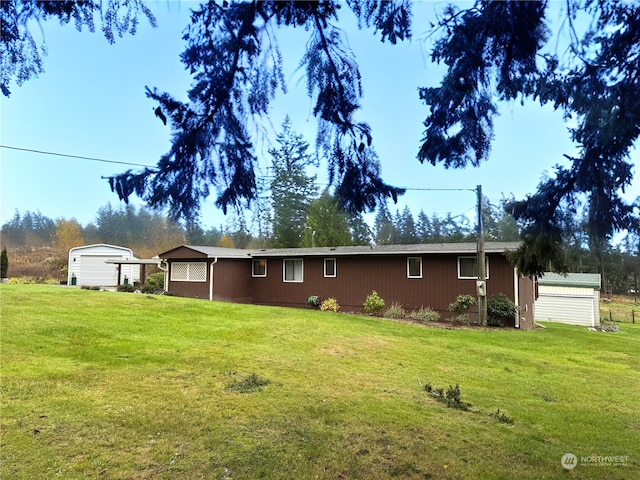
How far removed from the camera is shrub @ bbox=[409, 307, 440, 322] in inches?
541

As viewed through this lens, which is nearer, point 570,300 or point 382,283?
point 382,283

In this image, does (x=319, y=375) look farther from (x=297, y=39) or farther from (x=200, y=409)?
(x=297, y=39)

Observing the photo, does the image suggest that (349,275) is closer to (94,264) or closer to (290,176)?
(290,176)

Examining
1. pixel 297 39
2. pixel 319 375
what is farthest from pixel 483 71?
pixel 319 375

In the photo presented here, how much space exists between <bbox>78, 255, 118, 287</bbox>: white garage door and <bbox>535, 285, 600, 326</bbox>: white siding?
23.6 metres

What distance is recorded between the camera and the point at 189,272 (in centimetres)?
1847

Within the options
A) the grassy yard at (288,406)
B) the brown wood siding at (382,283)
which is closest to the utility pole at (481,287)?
the brown wood siding at (382,283)

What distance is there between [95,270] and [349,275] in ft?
52.6

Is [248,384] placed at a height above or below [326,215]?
below

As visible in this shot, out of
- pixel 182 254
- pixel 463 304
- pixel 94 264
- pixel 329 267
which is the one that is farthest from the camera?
pixel 94 264

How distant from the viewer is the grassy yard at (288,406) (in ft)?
11.1

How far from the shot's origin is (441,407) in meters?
4.95

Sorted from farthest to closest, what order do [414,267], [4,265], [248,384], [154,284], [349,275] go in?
[4,265] < [154,284] < [349,275] < [414,267] < [248,384]

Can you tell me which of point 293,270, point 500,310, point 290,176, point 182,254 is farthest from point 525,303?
point 182,254
